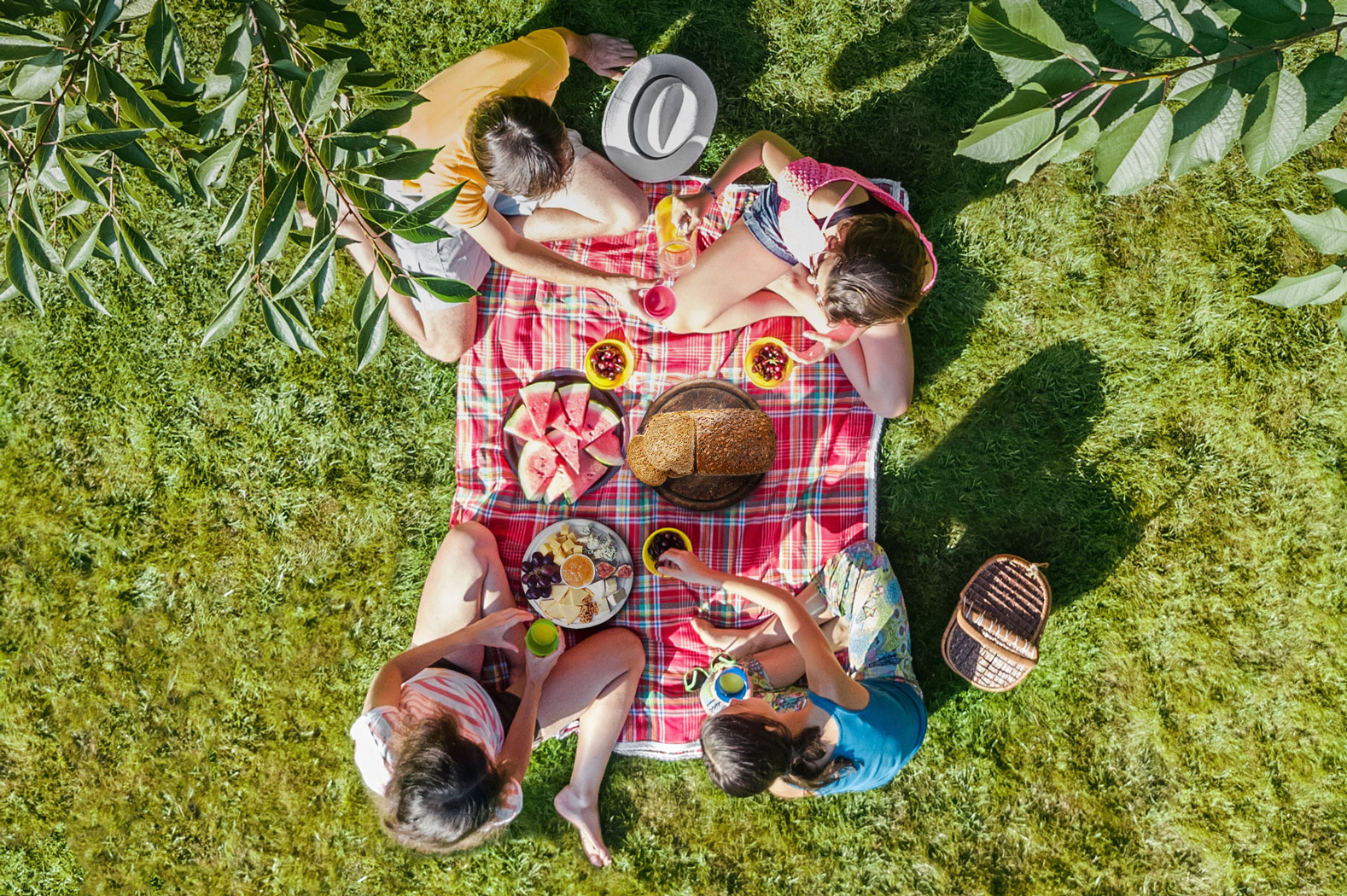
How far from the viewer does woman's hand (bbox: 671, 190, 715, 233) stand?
393 cm

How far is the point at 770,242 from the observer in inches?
146

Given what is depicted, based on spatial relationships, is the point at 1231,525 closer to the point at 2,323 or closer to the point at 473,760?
the point at 473,760

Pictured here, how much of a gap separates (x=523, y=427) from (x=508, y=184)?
122 cm

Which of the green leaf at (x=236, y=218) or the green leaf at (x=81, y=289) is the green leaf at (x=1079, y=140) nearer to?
the green leaf at (x=236, y=218)

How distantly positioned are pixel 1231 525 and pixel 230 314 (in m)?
4.56

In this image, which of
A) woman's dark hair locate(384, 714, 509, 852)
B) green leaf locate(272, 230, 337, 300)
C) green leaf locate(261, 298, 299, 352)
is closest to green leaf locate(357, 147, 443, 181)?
green leaf locate(272, 230, 337, 300)

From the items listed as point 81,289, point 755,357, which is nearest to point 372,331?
point 81,289

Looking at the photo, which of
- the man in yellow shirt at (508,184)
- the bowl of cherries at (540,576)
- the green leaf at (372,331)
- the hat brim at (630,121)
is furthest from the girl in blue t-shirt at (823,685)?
the green leaf at (372,331)

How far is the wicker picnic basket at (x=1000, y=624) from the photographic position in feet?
12.8

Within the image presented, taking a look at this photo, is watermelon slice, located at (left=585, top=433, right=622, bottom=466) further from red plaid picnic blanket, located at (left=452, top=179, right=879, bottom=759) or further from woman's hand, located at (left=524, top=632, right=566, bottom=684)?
woman's hand, located at (left=524, top=632, right=566, bottom=684)

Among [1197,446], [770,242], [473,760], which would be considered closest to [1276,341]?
[1197,446]

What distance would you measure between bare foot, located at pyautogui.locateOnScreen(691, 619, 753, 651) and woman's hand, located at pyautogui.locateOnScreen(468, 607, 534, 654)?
0.85m

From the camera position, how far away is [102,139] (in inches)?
74.2

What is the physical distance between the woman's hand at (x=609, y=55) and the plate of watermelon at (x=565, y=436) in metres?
1.60
